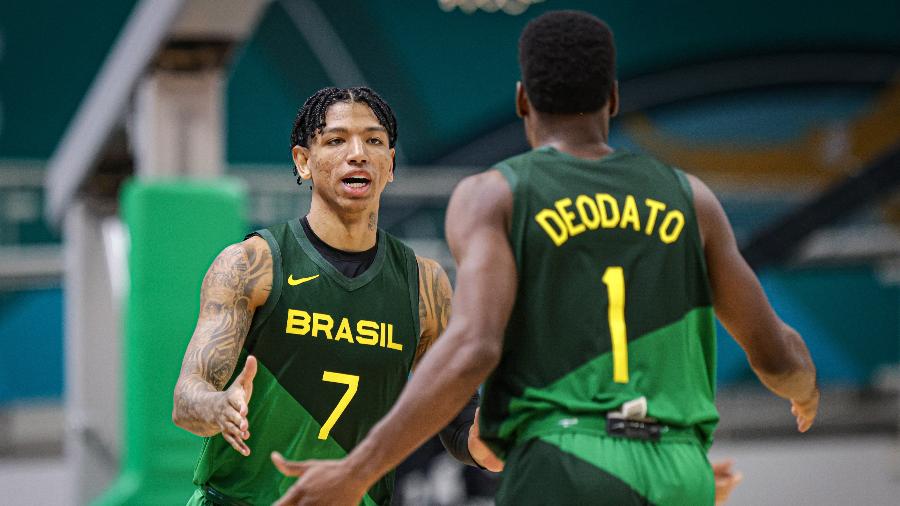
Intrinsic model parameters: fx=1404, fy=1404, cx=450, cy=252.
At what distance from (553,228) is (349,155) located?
101 cm

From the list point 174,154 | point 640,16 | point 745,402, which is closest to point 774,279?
point 745,402

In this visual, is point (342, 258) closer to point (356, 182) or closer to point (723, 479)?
point (356, 182)

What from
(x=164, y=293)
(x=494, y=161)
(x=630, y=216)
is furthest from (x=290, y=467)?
(x=494, y=161)

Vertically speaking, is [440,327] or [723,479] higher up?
[440,327]

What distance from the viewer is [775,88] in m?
18.0

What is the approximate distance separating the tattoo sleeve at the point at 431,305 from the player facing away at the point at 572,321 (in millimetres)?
902

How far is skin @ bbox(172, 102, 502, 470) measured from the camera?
12.8 ft

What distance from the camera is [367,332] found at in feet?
13.6

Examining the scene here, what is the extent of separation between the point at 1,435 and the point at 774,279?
916cm

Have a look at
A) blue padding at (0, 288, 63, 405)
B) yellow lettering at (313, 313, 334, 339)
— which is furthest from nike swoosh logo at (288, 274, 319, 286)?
blue padding at (0, 288, 63, 405)

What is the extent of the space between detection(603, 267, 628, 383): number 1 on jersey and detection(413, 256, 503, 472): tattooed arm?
2.79ft

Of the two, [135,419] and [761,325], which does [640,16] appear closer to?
[135,419]

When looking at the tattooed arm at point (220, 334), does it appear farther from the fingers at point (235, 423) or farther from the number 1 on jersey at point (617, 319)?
the number 1 on jersey at point (617, 319)

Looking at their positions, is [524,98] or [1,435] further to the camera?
[1,435]
